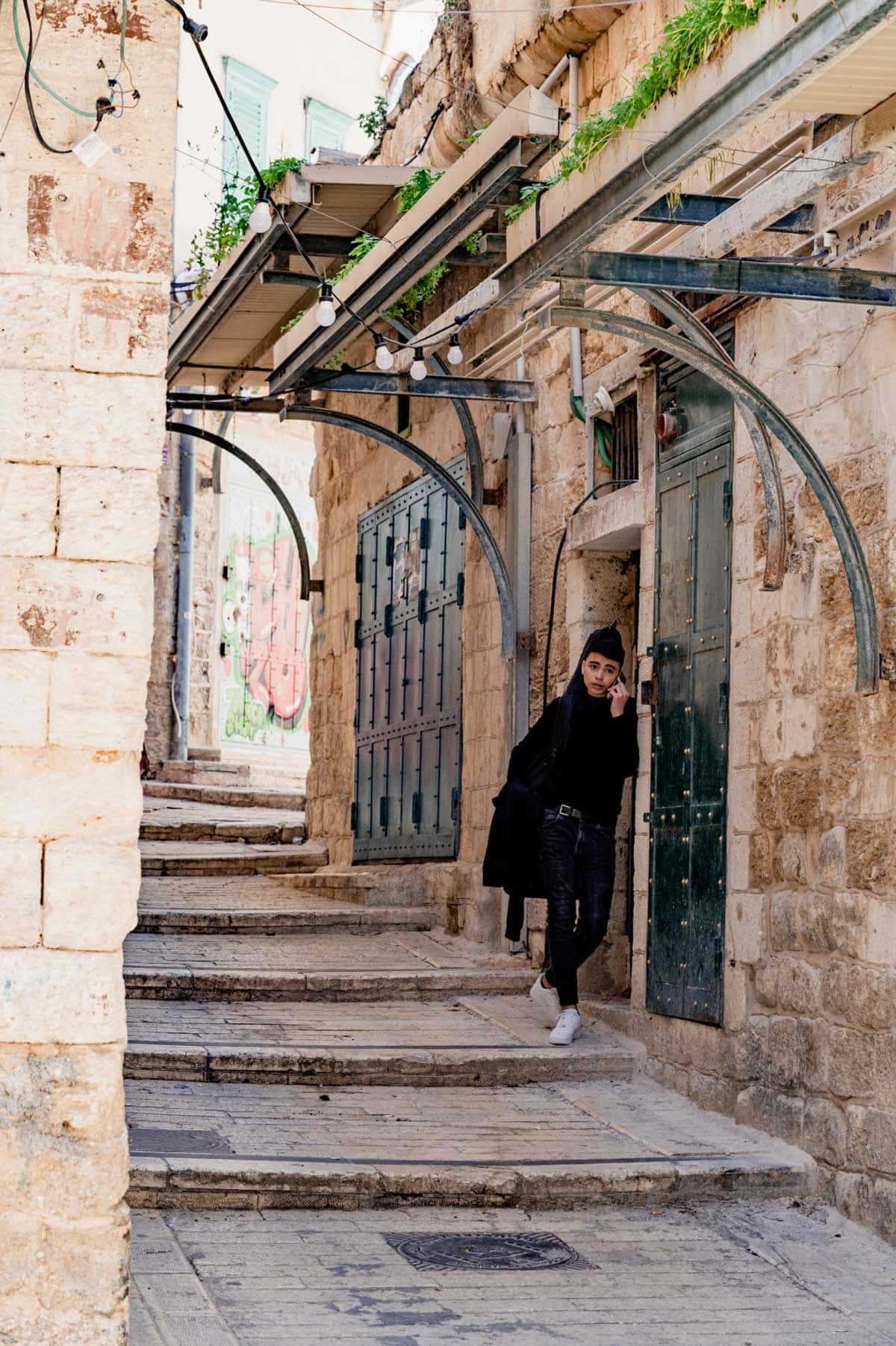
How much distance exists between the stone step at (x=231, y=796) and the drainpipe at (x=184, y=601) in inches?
64.7

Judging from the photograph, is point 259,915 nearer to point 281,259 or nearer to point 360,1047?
point 360,1047

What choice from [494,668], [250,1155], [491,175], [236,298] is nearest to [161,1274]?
[250,1155]

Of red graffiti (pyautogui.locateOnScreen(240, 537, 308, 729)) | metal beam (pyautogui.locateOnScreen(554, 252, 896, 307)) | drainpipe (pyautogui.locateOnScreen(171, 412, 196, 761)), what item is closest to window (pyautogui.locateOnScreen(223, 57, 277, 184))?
drainpipe (pyautogui.locateOnScreen(171, 412, 196, 761))

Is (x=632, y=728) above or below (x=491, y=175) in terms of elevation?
below

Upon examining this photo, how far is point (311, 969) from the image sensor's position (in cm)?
930

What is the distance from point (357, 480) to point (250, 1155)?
765 centimetres

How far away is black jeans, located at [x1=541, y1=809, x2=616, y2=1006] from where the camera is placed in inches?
319

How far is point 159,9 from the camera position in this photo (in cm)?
429

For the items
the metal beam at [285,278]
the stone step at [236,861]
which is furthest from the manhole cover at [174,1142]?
the stone step at [236,861]

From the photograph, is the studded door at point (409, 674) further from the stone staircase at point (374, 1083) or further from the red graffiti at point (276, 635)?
the red graffiti at point (276, 635)

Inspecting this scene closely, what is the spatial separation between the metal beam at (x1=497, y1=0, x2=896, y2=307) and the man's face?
257cm

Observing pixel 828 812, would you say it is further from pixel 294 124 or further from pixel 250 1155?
pixel 294 124

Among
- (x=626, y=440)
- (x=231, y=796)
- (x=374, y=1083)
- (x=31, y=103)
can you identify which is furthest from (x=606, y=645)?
(x=231, y=796)

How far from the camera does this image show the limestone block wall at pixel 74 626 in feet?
13.2
